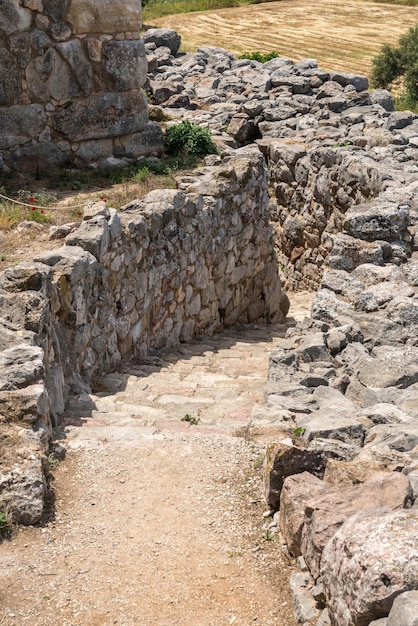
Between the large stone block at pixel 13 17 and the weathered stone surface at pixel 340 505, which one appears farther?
the large stone block at pixel 13 17

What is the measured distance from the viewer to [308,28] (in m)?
30.0

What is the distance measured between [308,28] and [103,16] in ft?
66.1

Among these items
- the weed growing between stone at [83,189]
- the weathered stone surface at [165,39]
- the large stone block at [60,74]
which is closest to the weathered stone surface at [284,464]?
the weed growing between stone at [83,189]

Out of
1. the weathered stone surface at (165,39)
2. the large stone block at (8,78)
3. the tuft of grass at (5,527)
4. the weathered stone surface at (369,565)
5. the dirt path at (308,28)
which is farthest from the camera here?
the dirt path at (308,28)

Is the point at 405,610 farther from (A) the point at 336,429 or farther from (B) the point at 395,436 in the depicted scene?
(A) the point at 336,429

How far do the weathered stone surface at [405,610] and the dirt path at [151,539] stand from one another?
3.09ft

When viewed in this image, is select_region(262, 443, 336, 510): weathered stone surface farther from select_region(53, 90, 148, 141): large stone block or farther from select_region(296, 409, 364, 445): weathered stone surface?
select_region(53, 90, 148, 141): large stone block

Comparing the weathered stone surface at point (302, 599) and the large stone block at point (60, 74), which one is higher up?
the large stone block at point (60, 74)

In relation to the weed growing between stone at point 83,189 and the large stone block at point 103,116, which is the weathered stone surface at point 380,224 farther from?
the large stone block at point 103,116

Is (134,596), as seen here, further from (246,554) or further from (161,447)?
(161,447)

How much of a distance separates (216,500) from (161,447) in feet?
2.80

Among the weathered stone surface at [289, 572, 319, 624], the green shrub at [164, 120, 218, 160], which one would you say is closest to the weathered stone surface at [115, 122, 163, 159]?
the green shrub at [164, 120, 218, 160]

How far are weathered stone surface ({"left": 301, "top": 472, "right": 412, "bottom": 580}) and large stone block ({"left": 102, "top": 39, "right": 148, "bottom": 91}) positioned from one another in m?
8.95

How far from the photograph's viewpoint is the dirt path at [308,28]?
2689 centimetres
